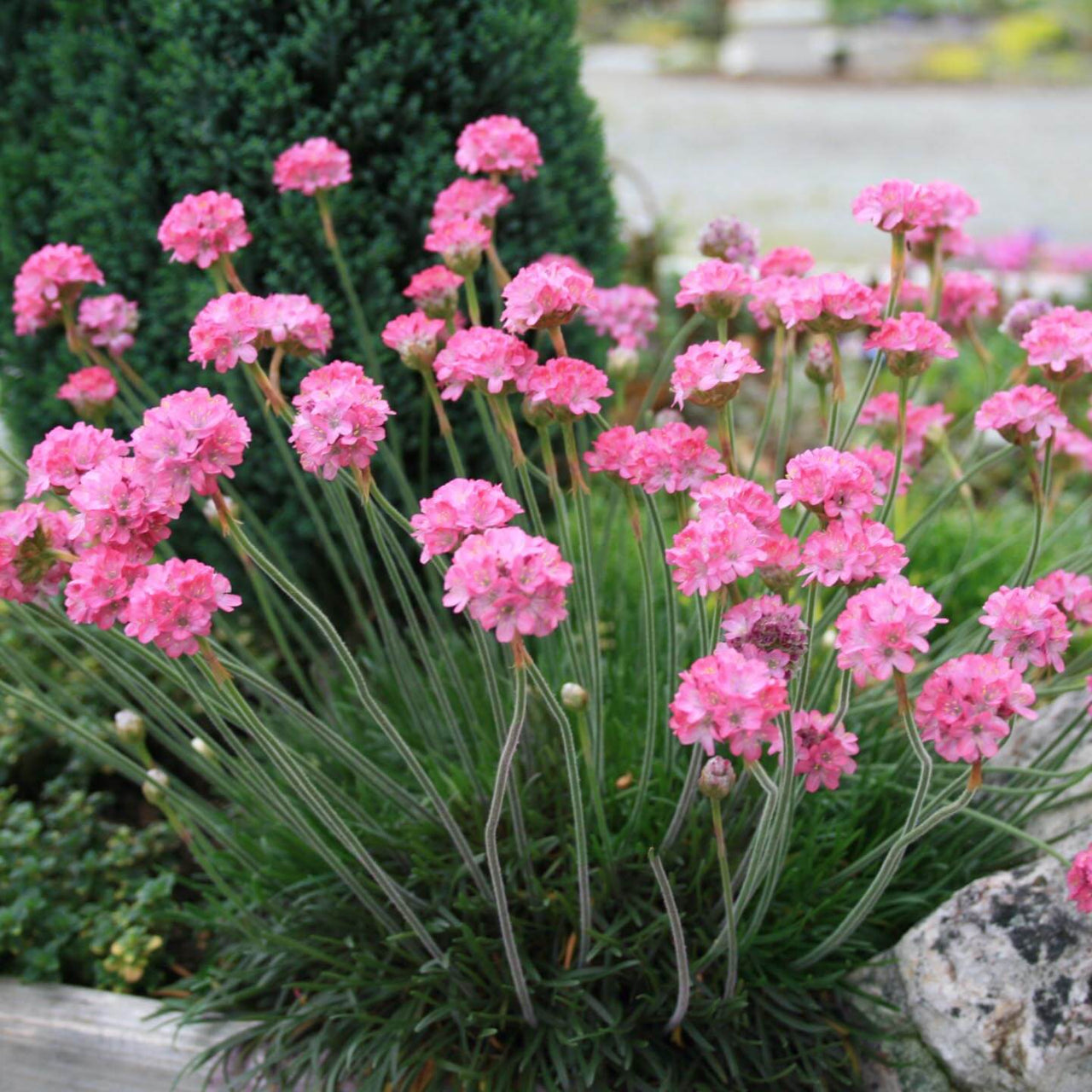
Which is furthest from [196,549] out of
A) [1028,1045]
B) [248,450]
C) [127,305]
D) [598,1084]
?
[1028,1045]

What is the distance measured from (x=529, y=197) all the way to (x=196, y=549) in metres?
1.03

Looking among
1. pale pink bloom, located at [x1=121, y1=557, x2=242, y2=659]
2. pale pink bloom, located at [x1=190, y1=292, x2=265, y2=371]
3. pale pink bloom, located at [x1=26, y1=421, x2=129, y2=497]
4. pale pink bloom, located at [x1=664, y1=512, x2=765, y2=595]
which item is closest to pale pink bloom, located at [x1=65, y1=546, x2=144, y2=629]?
pale pink bloom, located at [x1=121, y1=557, x2=242, y2=659]

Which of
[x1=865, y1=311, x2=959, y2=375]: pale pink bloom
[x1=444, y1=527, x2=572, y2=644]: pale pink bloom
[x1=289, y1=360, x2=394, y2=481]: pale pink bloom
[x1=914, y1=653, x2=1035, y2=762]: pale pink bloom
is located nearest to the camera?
[x1=444, y1=527, x2=572, y2=644]: pale pink bloom

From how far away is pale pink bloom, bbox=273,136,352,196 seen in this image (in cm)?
200

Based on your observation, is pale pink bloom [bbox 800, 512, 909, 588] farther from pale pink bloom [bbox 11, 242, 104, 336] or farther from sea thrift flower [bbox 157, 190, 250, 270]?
pale pink bloom [bbox 11, 242, 104, 336]

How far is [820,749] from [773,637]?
312 mm

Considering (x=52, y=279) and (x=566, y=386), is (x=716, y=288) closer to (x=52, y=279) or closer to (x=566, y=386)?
(x=566, y=386)

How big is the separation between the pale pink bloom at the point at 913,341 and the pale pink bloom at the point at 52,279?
4.04 feet

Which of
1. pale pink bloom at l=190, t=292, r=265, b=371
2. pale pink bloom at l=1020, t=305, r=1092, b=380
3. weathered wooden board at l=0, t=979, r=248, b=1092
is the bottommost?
weathered wooden board at l=0, t=979, r=248, b=1092

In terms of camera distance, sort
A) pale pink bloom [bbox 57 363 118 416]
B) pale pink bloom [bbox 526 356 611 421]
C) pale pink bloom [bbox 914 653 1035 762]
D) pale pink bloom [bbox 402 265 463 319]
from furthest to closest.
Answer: pale pink bloom [bbox 57 363 118 416] → pale pink bloom [bbox 402 265 463 319] → pale pink bloom [bbox 526 356 611 421] → pale pink bloom [bbox 914 653 1035 762]

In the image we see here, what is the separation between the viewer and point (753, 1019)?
1.83m

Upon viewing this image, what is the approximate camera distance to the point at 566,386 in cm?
150

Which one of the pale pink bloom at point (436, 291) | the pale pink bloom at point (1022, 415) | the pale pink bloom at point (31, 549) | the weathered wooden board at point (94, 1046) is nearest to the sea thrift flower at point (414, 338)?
the pale pink bloom at point (436, 291)

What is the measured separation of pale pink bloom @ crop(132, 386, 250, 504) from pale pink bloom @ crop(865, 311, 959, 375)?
0.82 metres
